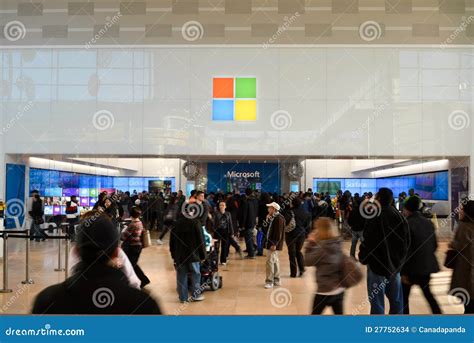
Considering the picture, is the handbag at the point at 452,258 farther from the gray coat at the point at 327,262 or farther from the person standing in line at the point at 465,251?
the gray coat at the point at 327,262

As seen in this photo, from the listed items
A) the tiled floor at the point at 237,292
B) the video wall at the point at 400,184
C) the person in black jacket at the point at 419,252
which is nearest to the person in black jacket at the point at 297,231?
the tiled floor at the point at 237,292

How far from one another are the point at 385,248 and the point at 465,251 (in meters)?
0.84

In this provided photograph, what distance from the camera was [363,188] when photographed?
38.4 ft

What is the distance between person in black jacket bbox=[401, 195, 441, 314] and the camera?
4891 millimetres

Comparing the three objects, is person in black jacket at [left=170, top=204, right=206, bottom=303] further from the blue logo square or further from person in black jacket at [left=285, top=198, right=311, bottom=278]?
the blue logo square

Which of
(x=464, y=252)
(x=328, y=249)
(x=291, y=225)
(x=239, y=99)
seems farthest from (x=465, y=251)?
(x=239, y=99)

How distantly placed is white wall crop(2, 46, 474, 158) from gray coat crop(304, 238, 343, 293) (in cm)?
696

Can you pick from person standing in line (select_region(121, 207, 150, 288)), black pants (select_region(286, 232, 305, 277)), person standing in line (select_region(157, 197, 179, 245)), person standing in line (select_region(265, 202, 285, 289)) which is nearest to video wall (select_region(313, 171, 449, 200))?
black pants (select_region(286, 232, 305, 277))

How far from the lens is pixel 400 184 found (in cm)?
995

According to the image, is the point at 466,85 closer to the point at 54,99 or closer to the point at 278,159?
the point at 278,159

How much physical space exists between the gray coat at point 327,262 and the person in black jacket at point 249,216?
21.5 ft

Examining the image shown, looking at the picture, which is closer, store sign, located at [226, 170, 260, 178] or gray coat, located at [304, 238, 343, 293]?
gray coat, located at [304, 238, 343, 293]

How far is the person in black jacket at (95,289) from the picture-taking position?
2316 mm

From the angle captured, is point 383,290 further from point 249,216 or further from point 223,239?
point 249,216
